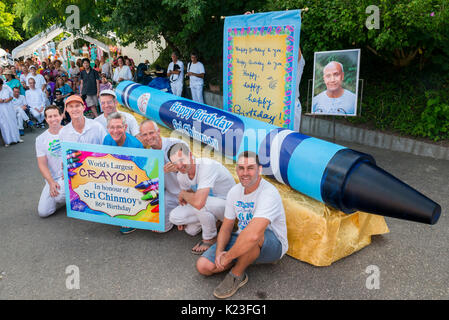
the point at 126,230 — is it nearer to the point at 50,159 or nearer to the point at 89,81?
the point at 50,159

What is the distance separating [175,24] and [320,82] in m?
5.55

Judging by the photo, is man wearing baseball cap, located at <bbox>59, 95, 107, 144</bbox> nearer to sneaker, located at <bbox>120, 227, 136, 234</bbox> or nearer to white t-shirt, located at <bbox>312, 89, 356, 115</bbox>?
sneaker, located at <bbox>120, 227, 136, 234</bbox>

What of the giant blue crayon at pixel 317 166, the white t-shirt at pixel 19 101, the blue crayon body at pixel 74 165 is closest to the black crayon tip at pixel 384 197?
the giant blue crayon at pixel 317 166

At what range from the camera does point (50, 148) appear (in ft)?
13.2

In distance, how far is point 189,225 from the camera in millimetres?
3551

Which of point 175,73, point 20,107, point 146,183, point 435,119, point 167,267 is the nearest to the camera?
point 167,267

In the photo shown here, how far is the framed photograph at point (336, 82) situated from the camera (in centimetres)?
527

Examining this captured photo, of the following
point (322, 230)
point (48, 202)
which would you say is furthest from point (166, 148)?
point (322, 230)

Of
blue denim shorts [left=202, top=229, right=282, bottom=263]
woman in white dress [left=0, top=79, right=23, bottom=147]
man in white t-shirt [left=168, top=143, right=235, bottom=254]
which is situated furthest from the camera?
woman in white dress [left=0, top=79, right=23, bottom=147]

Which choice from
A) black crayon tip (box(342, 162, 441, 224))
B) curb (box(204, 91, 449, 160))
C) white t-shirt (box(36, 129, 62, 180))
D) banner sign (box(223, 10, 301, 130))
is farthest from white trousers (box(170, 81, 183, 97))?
black crayon tip (box(342, 162, 441, 224))

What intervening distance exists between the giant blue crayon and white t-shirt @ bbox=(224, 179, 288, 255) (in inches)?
17.3

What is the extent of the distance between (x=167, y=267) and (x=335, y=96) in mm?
3920

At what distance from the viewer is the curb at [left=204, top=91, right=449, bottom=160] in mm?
5484

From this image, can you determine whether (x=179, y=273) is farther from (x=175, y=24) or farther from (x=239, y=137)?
(x=175, y=24)
